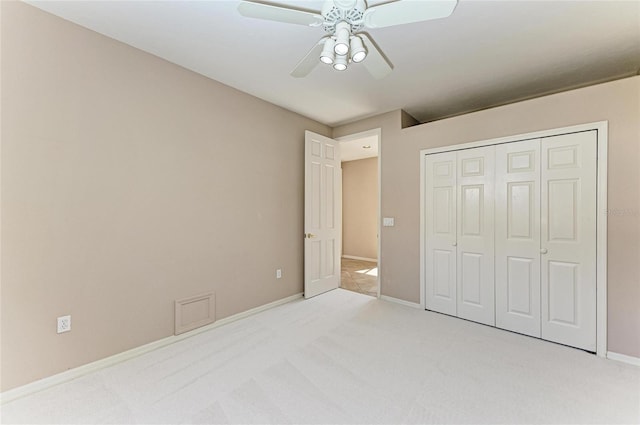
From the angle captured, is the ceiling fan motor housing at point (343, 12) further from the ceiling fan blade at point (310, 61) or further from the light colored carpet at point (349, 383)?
the light colored carpet at point (349, 383)

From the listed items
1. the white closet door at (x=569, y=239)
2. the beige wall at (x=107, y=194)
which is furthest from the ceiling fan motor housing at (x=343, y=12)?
the white closet door at (x=569, y=239)

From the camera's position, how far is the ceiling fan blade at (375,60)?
5.46ft

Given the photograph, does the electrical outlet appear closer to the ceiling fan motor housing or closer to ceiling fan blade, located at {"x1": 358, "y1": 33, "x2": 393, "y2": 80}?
the ceiling fan motor housing

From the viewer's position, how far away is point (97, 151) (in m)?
2.08

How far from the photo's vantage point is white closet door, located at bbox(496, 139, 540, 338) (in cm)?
262

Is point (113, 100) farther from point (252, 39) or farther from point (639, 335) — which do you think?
point (639, 335)

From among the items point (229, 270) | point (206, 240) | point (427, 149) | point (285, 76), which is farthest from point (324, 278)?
point (285, 76)

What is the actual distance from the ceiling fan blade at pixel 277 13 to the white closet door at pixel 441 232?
7.63 feet

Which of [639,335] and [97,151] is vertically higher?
[97,151]

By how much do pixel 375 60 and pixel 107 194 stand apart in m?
2.27

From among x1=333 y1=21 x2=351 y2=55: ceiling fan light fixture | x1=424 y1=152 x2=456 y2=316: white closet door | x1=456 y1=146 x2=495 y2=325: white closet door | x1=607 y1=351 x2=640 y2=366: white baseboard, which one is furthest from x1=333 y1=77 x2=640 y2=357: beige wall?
x1=333 y1=21 x2=351 y2=55: ceiling fan light fixture

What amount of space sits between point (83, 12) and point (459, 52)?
9.40 feet

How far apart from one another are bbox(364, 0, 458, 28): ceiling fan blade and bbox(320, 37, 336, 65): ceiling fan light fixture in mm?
216

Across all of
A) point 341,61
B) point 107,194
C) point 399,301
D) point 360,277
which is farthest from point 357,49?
point 360,277
